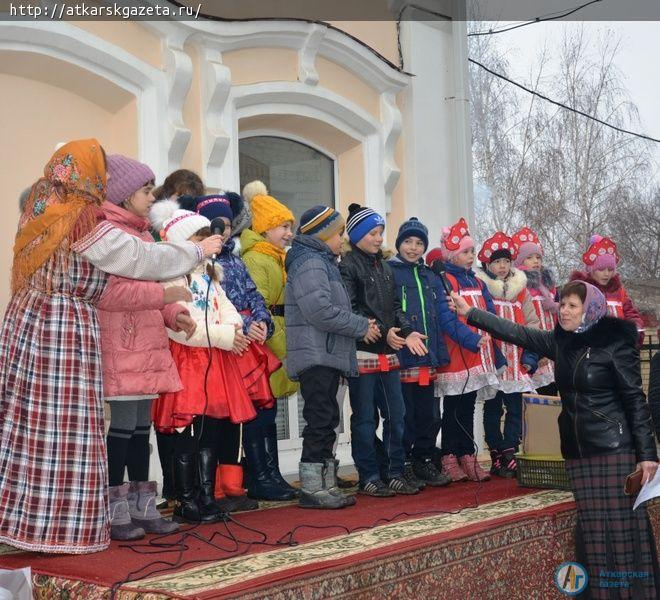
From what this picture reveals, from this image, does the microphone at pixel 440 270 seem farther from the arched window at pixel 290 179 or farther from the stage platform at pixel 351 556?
the arched window at pixel 290 179

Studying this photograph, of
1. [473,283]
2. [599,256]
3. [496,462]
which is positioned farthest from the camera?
[599,256]

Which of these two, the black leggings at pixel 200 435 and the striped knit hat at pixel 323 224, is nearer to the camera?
the black leggings at pixel 200 435

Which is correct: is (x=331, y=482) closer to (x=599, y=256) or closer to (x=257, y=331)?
(x=257, y=331)

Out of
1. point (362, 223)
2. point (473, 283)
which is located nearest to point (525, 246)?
point (473, 283)

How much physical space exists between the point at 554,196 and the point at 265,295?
2178 cm

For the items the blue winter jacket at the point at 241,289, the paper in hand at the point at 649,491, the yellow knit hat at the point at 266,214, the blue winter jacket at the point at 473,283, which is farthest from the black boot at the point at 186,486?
the blue winter jacket at the point at 473,283

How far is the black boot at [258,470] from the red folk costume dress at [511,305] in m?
1.85

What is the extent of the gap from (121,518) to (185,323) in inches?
36.3

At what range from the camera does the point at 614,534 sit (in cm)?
493

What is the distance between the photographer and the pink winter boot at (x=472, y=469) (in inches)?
258

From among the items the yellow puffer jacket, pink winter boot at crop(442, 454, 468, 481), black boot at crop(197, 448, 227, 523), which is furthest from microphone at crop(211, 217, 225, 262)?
pink winter boot at crop(442, 454, 468, 481)

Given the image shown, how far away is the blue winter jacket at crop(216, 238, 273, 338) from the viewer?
5328 mm

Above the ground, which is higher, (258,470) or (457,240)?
(457,240)

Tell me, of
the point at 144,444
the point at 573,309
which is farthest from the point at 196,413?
the point at 573,309
